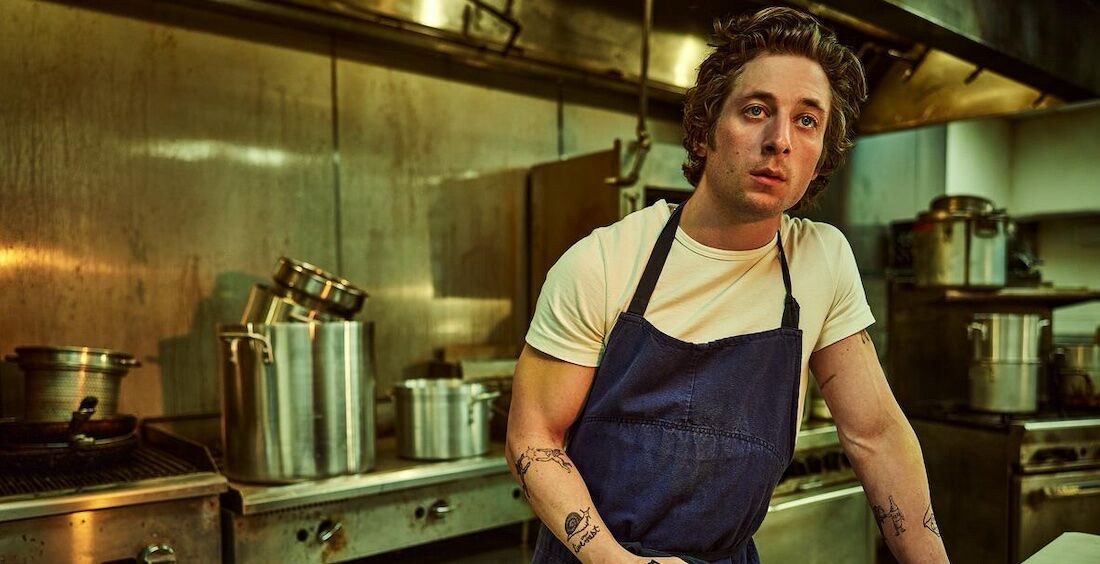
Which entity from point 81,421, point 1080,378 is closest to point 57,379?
point 81,421

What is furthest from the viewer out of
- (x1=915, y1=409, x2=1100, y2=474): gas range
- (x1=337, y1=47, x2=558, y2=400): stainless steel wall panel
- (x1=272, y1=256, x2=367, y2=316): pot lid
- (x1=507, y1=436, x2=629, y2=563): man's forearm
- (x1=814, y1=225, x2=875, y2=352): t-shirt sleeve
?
(x1=915, y1=409, x2=1100, y2=474): gas range

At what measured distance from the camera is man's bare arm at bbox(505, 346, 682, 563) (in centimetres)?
111

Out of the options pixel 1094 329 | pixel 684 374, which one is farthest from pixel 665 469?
pixel 1094 329

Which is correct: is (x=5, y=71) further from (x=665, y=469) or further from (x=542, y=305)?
(x=665, y=469)

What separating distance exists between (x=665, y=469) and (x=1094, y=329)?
15.5ft

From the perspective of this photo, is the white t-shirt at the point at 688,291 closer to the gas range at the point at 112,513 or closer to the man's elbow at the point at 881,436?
the man's elbow at the point at 881,436

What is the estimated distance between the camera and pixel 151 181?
2188 mm

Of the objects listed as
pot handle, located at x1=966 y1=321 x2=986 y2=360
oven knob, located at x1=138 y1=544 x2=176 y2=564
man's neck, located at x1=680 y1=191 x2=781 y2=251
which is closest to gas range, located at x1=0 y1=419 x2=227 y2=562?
oven knob, located at x1=138 y1=544 x2=176 y2=564

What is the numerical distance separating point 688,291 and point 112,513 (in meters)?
1.32

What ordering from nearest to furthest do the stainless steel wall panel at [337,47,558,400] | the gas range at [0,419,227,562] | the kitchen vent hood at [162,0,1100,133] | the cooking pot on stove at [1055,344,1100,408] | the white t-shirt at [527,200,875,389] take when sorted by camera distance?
the white t-shirt at [527,200,875,389], the gas range at [0,419,227,562], the kitchen vent hood at [162,0,1100,133], the stainless steel wall panel at [337,47,558,400], the cooking pot on stove at [1055,344,1100,408]

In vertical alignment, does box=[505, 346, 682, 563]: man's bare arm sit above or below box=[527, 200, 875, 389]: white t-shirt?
below

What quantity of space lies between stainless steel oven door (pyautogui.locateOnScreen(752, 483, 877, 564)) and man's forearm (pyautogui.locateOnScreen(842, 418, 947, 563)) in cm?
126

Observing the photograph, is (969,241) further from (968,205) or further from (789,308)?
(789,308)

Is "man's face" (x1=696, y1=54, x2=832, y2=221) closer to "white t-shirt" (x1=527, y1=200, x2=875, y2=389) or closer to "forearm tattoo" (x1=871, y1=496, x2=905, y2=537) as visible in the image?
"white t-shirt" (x1=527, y1=200, x2=875, y2=389)
